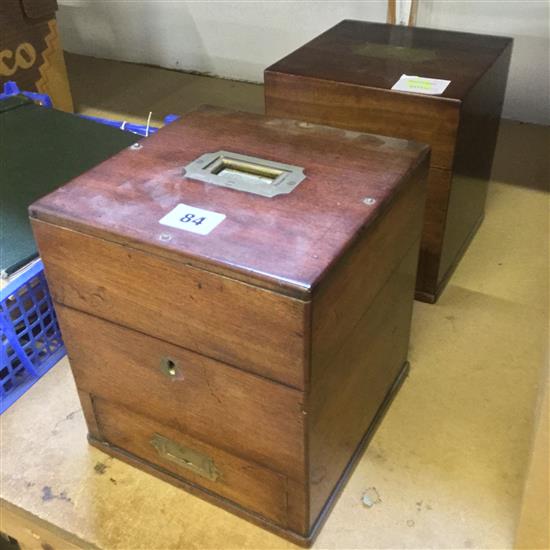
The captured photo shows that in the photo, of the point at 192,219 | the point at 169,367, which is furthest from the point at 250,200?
the point at 169,367

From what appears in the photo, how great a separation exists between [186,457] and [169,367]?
0.13 metres

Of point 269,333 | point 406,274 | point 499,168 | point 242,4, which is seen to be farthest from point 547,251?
point 242,4

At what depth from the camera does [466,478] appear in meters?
0.78

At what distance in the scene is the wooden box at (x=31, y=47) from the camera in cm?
147

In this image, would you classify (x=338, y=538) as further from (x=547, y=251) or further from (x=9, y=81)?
(x=9, y=81)

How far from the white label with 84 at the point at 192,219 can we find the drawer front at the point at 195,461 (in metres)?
0.24

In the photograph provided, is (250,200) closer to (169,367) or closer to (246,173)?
(246,173)

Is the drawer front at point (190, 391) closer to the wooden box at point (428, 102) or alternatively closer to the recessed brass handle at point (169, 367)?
the recessed brass handle at point (169, 367)

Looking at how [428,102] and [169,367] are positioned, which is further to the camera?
[428,102]

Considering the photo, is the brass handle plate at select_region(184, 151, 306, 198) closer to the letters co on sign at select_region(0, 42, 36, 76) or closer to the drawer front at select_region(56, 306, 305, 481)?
the drawer front at select_region(56, 306, 305, 481)

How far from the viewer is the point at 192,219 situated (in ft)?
2.00

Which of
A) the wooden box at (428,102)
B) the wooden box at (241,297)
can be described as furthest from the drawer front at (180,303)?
the wooden box at (428,102)

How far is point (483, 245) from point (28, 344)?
0.77 meters

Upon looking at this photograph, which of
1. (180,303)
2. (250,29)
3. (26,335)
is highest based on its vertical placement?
(180,303)
